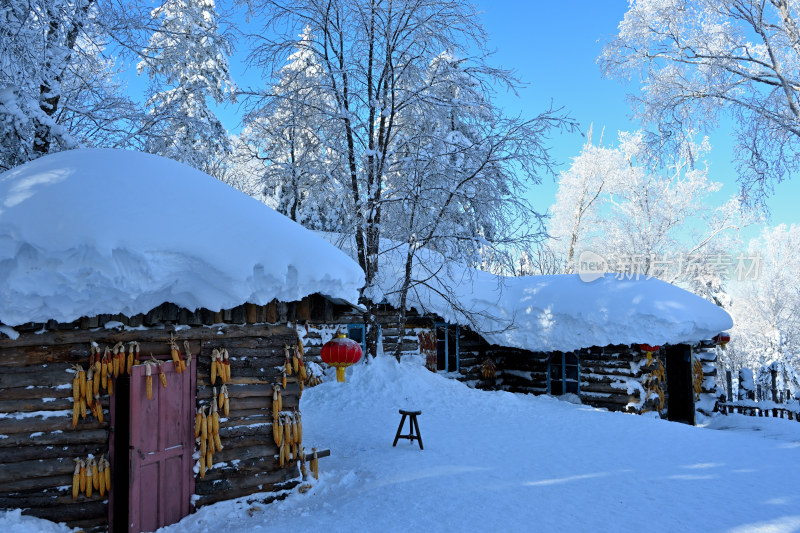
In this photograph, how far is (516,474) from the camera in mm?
8133

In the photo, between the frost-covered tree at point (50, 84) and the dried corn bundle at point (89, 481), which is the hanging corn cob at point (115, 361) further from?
the frost-covered tree at point (50, 84)

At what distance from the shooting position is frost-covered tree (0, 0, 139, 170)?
23.2 feet

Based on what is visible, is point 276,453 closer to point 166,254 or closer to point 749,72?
point 166,254

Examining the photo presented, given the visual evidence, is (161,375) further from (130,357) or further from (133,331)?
(133,331)

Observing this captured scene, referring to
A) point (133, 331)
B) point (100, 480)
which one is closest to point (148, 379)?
point (133, 331)

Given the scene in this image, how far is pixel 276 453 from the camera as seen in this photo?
721 centimetres

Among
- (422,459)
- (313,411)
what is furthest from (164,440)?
(313,411)

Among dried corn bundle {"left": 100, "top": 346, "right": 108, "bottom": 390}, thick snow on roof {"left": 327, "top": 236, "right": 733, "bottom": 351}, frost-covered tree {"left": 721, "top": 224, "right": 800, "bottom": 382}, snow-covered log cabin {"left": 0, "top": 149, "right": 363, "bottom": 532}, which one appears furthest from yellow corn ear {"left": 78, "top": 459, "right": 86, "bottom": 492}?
frost-covered tree {"left": 721, "top": 224, "right": 800, "bottom": 382}

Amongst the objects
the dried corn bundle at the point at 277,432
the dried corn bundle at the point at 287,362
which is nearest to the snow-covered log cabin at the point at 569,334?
the dried corn bundle at the point at 287,362

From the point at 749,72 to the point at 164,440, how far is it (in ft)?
44.7

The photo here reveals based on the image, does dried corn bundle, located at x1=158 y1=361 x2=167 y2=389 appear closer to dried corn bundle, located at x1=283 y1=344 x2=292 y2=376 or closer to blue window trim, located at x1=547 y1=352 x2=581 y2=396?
dried corn bundle, located at x1=283 y1=344 x2=292 y2=376

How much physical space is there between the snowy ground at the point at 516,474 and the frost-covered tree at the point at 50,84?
5835mm

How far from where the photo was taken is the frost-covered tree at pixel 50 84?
23.2 ft

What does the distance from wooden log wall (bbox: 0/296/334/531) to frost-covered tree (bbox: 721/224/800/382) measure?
101 feet
